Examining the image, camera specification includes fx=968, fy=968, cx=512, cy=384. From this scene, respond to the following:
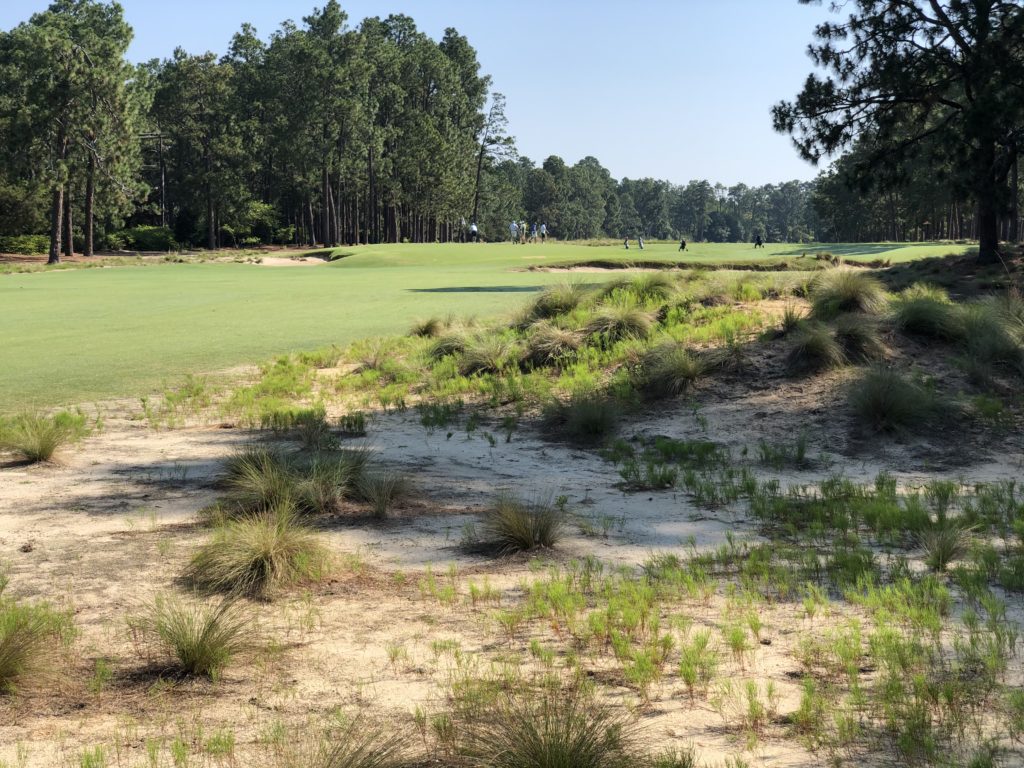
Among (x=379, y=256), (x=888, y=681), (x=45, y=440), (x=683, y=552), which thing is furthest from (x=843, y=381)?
(x=379, y=256)

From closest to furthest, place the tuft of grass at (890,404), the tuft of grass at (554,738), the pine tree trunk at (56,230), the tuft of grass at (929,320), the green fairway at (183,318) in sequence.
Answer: the tuft of grass at (554,738), the tuft of grass at (890,404), the tuft of grass at (929,320), the green fairway at (183,318), the pine tree trunk at (56,230)

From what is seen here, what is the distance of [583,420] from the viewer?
10.0 m

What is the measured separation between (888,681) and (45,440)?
23.5 feet

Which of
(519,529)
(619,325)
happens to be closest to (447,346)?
(619,325)

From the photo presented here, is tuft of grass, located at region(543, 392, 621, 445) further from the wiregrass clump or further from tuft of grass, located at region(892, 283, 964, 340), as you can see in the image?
the wiregrass clump

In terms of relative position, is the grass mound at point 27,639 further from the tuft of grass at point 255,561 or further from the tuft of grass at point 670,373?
the tuft of grass at point 670,373

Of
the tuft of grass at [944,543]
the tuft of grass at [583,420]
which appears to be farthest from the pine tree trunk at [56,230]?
the tuft of grass at [944,543]

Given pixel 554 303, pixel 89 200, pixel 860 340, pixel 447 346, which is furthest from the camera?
pixel 89 200

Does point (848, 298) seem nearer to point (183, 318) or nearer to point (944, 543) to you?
point (944, 543)

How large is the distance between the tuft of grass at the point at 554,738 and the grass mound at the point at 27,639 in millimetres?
1988

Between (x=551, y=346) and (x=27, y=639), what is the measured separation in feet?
31.0

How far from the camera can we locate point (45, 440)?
841cm

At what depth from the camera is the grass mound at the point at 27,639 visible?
13.3 feet

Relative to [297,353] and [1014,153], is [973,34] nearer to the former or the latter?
[1014,153]
